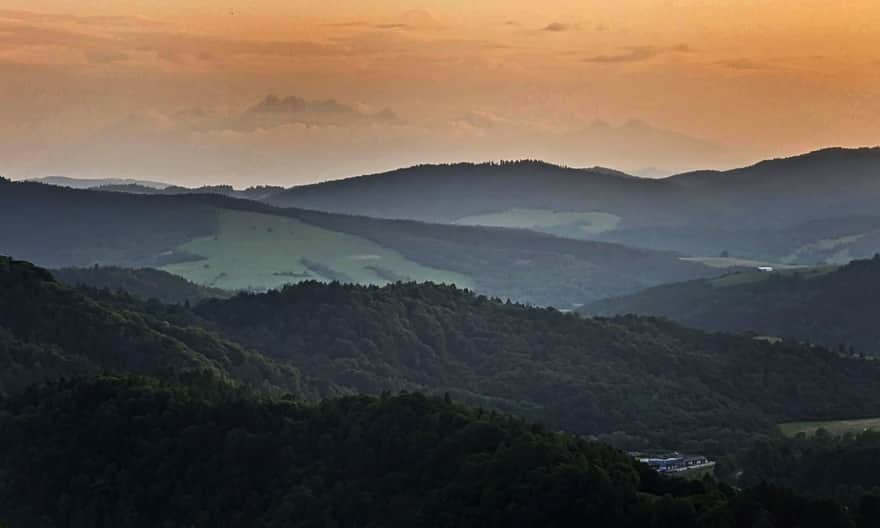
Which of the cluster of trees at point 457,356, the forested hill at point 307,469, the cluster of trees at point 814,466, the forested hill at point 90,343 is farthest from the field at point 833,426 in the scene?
the forested hill at point 307,469

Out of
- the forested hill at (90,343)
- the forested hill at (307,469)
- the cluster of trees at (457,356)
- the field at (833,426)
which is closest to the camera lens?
the forested hill at (307,469)

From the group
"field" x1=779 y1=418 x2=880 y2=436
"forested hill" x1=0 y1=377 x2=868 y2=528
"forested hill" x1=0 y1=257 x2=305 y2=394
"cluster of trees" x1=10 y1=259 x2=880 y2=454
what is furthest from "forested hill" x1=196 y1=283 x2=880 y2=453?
"forested hill" x1=0 y1=377 x2=868 y2=528

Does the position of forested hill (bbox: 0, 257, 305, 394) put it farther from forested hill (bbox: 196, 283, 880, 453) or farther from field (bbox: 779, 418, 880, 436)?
field (bbox: 779, 418, 880, 436)

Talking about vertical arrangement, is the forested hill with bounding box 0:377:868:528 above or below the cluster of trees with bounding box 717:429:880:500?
above

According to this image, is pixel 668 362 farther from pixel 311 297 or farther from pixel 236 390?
pixel 236 390

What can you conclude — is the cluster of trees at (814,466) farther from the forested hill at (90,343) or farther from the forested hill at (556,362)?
the forested hill at (90,343)
